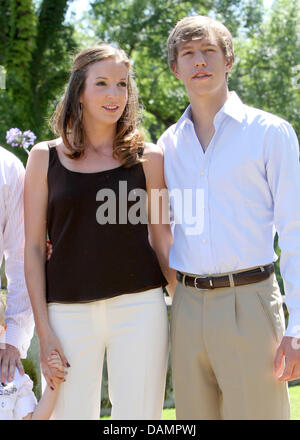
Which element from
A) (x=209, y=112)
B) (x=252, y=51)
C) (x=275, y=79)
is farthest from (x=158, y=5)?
(x=209, y=112)

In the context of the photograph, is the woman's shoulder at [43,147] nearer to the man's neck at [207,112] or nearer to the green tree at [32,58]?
the man's neck at [207,112]

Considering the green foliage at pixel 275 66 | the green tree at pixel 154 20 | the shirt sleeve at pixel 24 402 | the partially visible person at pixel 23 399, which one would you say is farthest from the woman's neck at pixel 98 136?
the green tree at pixel 154 20

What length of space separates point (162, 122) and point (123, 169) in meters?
14.2

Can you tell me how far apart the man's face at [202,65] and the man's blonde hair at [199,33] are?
0.06ft

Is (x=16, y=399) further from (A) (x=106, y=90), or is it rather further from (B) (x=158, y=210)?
(A) (x=106, y=90)

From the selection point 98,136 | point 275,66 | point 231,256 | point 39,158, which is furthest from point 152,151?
point 275,66

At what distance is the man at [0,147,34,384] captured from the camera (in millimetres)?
2586

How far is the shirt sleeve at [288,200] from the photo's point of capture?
2516mm

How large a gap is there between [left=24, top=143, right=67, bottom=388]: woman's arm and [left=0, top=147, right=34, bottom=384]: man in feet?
0.16

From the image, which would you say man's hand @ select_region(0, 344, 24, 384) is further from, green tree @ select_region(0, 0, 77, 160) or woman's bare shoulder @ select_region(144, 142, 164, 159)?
green tree @ select_region(0, 0, 77, 160)

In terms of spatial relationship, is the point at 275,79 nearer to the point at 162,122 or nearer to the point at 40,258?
the point at 162,122

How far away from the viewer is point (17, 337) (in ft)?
8.57

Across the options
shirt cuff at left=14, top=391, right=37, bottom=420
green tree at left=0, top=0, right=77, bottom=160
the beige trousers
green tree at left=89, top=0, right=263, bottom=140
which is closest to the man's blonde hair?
the beige trousers

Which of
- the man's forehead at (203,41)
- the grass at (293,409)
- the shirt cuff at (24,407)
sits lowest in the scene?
the grass at (293,409)
